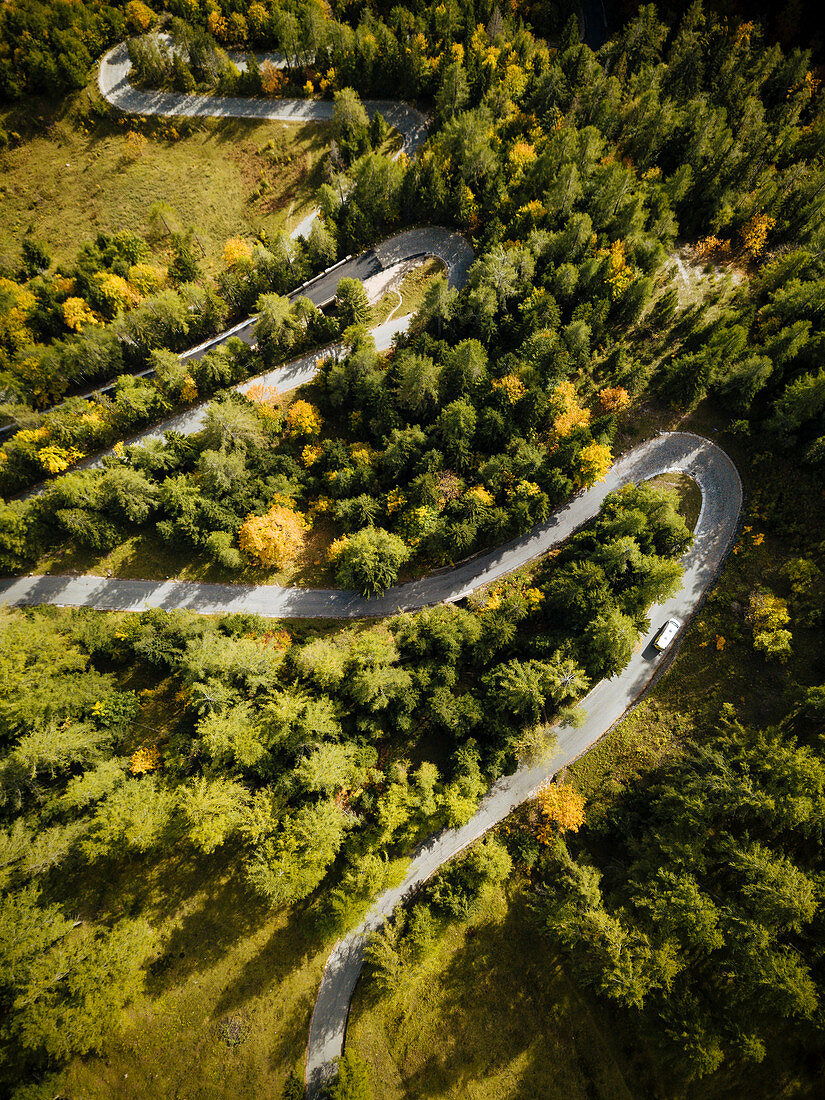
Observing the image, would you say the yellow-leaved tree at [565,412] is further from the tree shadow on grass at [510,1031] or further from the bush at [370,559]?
the tree shadow on grass at [510,1031]

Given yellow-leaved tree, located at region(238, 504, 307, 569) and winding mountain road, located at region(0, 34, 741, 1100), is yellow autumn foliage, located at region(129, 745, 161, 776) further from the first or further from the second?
yellow-leaved tree, located at region(238, 504, 307, 569)

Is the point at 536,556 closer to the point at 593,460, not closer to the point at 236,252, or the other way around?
the point at 593,460

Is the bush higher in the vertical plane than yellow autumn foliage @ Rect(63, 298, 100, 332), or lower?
lower

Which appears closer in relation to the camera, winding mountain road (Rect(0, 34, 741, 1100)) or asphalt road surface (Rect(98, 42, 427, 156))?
winding mountain road (Rect(0, 34, 741, 1100))

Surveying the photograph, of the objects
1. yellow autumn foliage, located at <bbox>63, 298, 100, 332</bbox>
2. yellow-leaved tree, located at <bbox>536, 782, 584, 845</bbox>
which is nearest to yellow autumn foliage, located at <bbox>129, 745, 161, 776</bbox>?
yellow-leaved tree, located at <bbox>536, 782, 584, 845</bbox>

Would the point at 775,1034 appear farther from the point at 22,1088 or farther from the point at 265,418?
the point at 265,418

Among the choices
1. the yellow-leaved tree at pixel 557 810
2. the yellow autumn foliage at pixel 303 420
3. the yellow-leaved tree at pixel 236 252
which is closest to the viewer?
the yellow-leaved tree at pixel 557 810

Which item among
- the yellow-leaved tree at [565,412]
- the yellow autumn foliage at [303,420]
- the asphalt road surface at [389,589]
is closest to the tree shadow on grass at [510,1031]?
the asphalt road surface at [389,589]

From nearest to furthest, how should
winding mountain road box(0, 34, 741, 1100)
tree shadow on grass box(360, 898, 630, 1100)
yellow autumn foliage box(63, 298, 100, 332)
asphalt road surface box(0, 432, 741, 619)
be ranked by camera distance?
tree shadow on grass box(360, 898, 630, 1100)
winding mountain road box(0, 34, 741, 1100)
asphalt road surface box(0, 432, 741, 619)
yellow autumn foliage box(63, 298, 100, 332)
